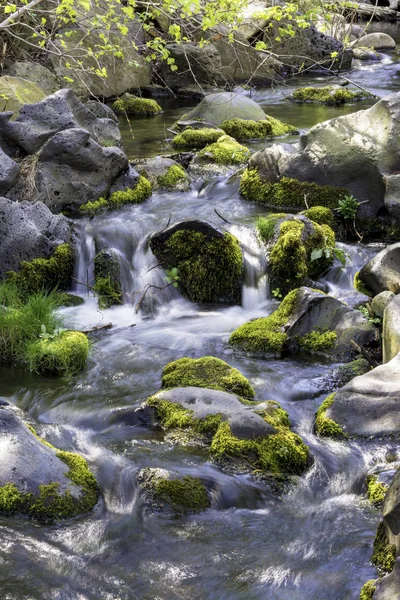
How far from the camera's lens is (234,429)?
16.2ft

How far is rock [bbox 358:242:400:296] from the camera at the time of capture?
284 inches

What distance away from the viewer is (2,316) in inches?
260

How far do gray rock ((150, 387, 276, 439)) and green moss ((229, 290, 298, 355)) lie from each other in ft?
4.23

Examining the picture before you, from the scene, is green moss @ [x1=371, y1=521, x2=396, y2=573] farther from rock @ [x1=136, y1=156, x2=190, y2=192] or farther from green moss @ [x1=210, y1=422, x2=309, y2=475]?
rock @ [x1=136, y1=156, x2=190, y2=192]

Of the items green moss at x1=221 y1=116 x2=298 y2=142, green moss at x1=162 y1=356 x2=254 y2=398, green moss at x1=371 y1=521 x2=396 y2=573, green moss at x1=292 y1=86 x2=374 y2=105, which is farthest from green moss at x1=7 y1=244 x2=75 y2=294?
green moss at x1=292 y1=86 x2=374 y2=105

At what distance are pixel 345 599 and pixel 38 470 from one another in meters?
1.93

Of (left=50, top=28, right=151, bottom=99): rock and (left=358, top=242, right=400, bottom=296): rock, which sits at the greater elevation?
Answer: (left=50, top=28, right=151, bottom=99): rock

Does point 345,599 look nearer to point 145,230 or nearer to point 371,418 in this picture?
point 371,418

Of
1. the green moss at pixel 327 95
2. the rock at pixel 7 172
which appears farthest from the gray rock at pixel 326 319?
the green moss at pixel 327 95

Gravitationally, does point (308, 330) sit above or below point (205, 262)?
below

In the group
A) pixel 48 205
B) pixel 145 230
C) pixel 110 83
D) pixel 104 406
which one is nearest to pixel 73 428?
pixel 104 406

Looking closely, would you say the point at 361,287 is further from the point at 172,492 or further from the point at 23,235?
the point at 172,492

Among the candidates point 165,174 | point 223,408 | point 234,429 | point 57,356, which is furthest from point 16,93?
point 234,429

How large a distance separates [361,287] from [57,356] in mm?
3385
